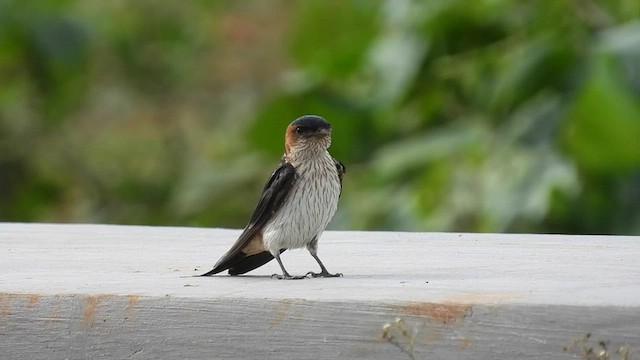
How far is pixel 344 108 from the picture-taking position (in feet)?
23.9

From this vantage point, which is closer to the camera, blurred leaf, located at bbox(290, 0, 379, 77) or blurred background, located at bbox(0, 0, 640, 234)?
blurred background, located at bbox(0, 0, 640, 234)

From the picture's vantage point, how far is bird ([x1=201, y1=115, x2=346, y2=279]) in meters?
2.82

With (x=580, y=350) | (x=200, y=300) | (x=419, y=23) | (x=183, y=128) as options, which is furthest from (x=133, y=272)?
(x=183, y=128)

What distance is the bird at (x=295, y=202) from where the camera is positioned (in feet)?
9.27

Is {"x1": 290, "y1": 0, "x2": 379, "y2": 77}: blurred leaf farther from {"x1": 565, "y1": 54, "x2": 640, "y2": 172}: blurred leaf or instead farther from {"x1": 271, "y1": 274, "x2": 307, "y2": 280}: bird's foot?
{"x1": 271, "y1": 274, "x2": 307, "y2": 280}: bird's foot

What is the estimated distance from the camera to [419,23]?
270 inches

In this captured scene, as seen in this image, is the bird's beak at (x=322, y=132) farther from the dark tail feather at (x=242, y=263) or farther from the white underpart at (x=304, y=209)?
the dark tail feather at (x=242, y=263)

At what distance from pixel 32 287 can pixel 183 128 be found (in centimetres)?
855

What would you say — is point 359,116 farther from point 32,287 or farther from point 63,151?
point 32,287

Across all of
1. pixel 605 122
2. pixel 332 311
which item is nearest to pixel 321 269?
pixel 332 311

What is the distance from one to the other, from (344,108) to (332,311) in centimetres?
528

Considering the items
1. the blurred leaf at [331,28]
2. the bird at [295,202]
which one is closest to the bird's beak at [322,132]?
the bird at [295,202]

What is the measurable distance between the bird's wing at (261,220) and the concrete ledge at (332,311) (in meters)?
0.11

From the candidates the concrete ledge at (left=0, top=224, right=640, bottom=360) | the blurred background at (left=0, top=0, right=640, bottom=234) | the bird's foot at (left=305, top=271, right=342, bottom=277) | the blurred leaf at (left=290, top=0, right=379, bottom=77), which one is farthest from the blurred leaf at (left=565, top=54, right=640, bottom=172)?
the bird's foot at (left=305, top=271, right=342, bottom=277)
